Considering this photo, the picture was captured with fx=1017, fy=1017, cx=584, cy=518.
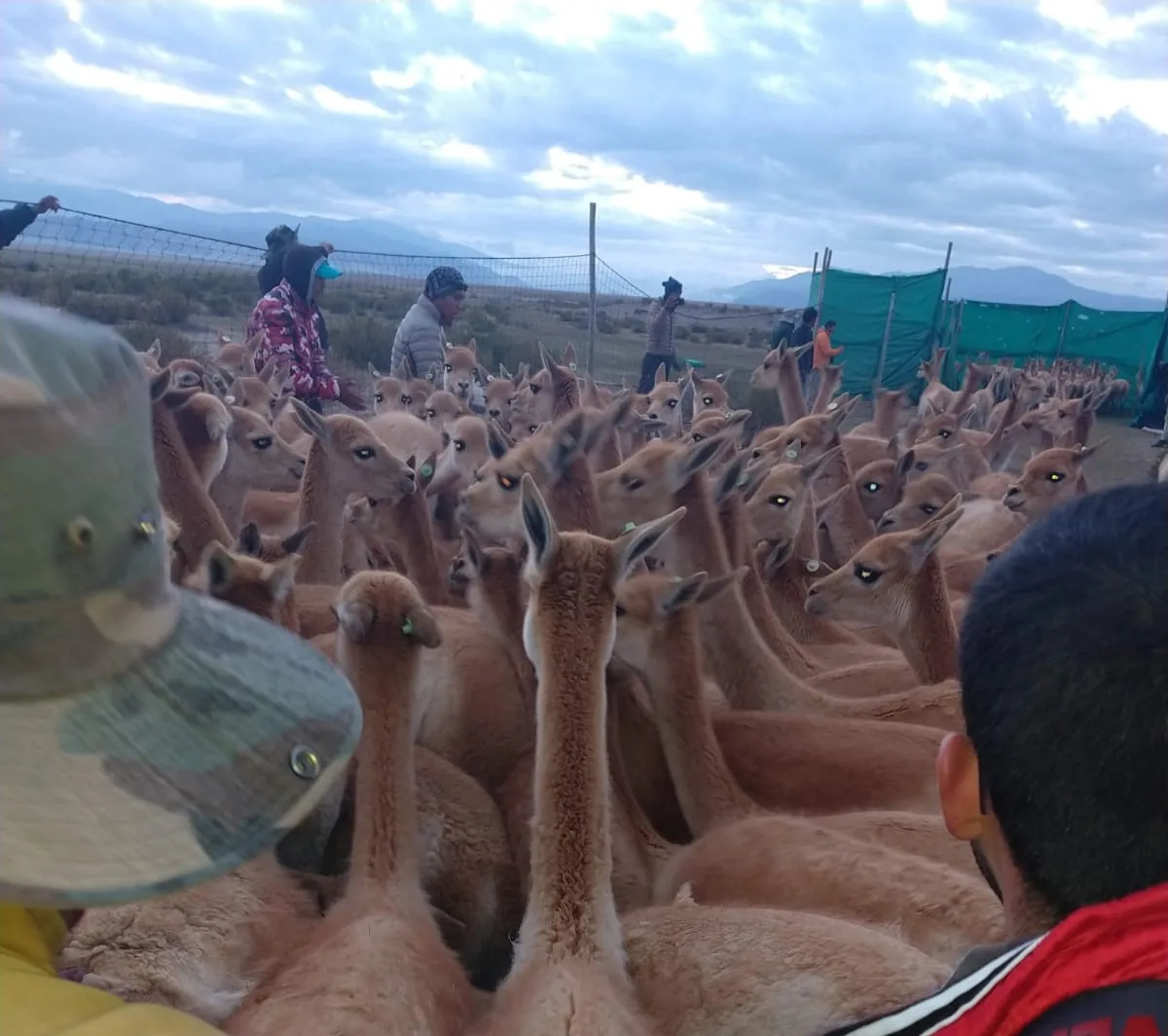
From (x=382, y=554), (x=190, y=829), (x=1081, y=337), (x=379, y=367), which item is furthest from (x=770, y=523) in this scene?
(x=1081, y=337)

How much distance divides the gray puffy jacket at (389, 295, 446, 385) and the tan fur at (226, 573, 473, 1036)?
830cm

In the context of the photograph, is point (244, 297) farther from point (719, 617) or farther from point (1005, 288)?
point (1005, 288)

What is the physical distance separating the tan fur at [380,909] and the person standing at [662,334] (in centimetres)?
1182

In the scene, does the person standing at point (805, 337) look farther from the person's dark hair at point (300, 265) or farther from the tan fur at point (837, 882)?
the tan fur at point (837, 882)

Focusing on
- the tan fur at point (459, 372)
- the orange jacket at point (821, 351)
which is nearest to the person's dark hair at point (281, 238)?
the tan fur at point (459, 372)

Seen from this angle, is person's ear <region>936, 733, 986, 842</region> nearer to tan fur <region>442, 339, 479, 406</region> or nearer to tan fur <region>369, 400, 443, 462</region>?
tan fur <region>369, 400, 443, 462</region>

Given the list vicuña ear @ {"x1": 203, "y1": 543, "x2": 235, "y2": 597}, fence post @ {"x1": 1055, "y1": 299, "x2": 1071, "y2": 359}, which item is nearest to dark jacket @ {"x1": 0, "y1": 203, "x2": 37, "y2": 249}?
vicuña ear @ {"x1": 203, "y1": 543, "x2": 235, "y2": 597}

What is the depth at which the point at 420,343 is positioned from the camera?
11586 millimetres

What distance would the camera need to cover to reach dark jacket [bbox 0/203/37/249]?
24.6ft

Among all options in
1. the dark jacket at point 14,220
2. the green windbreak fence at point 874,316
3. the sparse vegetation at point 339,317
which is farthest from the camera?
the green windbreak fence at point 874,316

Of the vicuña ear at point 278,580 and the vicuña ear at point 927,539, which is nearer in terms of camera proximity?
the vicuña ear at point 278,580

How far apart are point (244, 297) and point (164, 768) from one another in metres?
28.6

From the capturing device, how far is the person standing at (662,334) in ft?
48.5

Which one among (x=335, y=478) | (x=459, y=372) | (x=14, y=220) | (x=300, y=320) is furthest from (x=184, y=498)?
(x=459, y=372)
